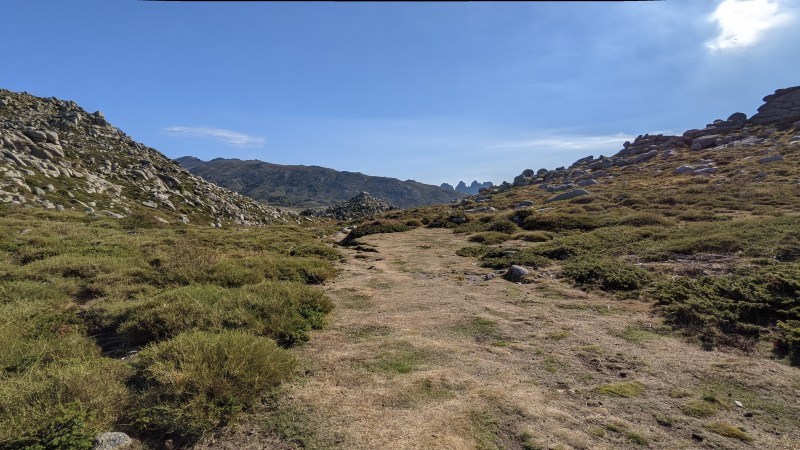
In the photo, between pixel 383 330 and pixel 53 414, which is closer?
pixel 53 414

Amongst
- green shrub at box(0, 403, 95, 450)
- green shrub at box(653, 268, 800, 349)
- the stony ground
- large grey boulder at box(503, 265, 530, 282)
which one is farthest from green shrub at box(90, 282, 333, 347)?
green shrub at box(653, 268, 800, 349)

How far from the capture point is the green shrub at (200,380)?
4.80 m

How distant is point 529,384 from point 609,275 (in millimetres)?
8076

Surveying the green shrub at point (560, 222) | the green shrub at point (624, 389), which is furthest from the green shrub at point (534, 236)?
the green shrub at point (624, 389)

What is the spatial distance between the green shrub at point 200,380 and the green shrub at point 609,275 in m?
10.3

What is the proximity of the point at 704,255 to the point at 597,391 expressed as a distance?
11869mm

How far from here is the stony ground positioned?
4.95 metres

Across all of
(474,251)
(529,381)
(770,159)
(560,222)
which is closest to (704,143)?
(770,159)

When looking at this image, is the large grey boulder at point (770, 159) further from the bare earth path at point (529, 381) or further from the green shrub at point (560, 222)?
the bare earth path at point (529, 381)

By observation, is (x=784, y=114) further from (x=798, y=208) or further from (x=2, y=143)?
(x=2, y=143)

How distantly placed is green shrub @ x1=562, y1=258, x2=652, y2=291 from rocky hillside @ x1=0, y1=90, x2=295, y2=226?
2942 centimetres

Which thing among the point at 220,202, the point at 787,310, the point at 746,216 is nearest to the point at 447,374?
the point at 787,310

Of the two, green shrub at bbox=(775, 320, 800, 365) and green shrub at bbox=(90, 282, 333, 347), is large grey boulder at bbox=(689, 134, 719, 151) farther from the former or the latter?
green shrub at bbox=(90, 282, 333, 347)

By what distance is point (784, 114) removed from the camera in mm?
67250
